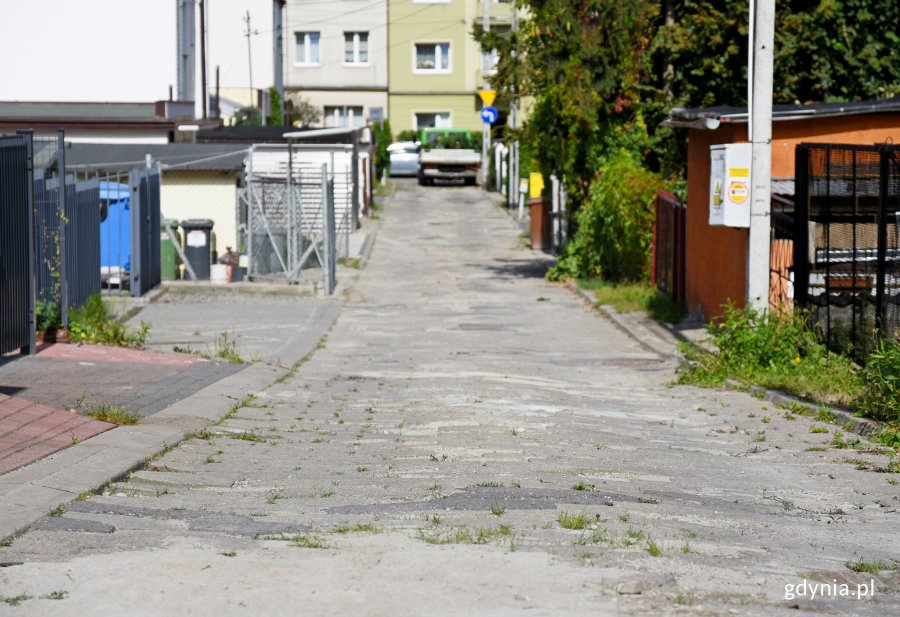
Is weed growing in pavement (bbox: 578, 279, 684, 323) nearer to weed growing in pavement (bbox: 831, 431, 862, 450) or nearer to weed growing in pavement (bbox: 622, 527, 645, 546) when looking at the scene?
weed growing in pavement (bbox: 831, 431, 862, 450)

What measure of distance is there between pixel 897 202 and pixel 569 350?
6419 mm

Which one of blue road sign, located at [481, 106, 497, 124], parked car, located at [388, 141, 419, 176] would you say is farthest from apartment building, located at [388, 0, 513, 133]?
blue road sign, located at [481, 106, 497, 124]

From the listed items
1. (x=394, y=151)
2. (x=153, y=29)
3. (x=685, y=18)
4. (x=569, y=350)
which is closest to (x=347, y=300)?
(x=569, y=350)

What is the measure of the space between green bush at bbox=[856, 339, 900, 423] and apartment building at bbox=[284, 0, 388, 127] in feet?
193

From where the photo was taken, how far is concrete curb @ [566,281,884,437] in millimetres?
10531

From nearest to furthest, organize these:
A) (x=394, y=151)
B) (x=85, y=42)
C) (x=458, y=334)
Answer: (x=458, y=334)
(x=85, y=42)
(x=394, y=151)

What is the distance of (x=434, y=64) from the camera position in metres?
68.8

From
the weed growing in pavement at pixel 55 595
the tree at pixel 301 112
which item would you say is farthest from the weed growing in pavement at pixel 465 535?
the tree at pixel 301 112

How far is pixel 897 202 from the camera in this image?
11.9m

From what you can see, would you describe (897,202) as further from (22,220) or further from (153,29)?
(153,29)

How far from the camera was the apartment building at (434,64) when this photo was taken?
6756 centimetres

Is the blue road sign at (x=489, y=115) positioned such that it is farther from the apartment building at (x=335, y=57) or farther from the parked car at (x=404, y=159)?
the apartment building at (x=335, y=57)

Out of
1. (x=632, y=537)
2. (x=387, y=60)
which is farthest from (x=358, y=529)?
(x=387, y=60)

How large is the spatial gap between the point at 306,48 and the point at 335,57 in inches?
63.0
